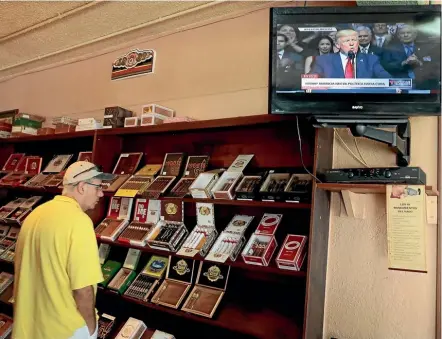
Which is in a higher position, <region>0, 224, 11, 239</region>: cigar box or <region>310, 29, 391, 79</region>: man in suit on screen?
<region>310, 29, 391, 79</region>: man in suit on screen

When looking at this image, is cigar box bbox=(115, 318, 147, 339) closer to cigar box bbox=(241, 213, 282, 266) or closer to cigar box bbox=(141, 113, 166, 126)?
cigar box bbox=(241, 213, 282, 266)

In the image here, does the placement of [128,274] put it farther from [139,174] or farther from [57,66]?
[57,66]

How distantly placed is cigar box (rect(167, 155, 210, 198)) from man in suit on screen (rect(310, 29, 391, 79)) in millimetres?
1062

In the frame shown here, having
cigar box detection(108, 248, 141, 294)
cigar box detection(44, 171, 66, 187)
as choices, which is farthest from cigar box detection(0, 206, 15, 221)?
cigar box detection(108, 248, 141, 294)

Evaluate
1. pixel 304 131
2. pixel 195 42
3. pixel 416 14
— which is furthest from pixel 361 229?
pixel 195 42

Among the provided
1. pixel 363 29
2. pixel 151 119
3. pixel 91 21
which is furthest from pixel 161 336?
pixel 91 21

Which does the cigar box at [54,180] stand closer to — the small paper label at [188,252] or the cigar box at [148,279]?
the cigar box at [148,279]

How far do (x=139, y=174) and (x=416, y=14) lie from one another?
76.2 inches

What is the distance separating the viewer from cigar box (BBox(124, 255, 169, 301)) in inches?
89.7

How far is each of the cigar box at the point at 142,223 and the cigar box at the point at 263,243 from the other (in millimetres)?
729

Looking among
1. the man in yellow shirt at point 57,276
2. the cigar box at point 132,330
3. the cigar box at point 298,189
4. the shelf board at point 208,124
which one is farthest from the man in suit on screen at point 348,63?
the cigar box at point 132,330

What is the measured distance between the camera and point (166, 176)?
2.50 metres

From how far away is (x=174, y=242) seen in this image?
225 cm

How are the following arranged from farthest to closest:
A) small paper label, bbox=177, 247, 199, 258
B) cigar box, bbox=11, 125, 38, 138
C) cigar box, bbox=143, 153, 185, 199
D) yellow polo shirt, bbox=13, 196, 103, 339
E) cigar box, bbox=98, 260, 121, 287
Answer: cigar box, bbox=11, 125, 38, 138 → cigar box, bbox=98, 260, 121, 287 → cigar box, bbox=143, 153, 185, 199 → small paper label, bbox=177, 247, 199, 258 → yellow polo shirt, bbox=13, 196, 103, 339
